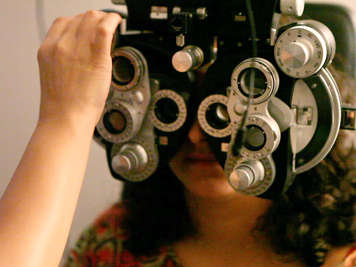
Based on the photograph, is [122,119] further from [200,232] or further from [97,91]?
[200,232]

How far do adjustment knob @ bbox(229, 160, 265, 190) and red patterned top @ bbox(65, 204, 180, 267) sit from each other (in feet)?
1.15

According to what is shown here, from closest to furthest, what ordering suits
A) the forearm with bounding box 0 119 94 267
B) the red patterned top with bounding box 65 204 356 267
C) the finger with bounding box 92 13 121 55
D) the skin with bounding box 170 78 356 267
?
the forearm with bounding box 0 119 94 267, the finger with bounding box 92 13 121 55, the skin with bounding box 170 78 356 267, the red patterned top with bounding box 65 204 356 267

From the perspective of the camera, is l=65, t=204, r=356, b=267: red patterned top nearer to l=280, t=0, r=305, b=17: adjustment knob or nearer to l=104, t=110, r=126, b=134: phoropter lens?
l=104, t=110, r=126, b=134: phoropter lens

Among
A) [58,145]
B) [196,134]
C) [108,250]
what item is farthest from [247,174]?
[108,250]

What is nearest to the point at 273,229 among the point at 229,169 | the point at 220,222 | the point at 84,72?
the point at 220,222

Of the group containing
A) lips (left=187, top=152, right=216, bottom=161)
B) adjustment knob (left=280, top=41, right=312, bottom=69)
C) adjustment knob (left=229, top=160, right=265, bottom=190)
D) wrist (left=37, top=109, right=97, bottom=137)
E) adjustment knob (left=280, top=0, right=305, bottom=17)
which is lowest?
lips (left=187, top=152, right=216, bottom=161)

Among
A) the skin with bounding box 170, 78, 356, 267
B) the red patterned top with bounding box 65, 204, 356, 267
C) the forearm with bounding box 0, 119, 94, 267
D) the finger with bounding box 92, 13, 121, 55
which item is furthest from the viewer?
the red patterned top with bounding box 65, 204, 356, 267

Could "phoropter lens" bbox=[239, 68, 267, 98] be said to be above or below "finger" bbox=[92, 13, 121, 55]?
below

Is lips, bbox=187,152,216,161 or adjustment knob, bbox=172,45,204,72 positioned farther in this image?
lips, bbox=187,152,216,161

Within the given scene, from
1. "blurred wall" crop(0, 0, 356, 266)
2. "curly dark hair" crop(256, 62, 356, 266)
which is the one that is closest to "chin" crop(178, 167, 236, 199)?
"curly dark hair" crop(256, 62, 356, 266)

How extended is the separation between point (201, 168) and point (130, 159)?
16 centimetres

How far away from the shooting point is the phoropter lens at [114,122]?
85 centimetres

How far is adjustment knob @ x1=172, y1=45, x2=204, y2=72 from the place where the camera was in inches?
29.6

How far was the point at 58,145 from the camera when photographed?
659 mm
